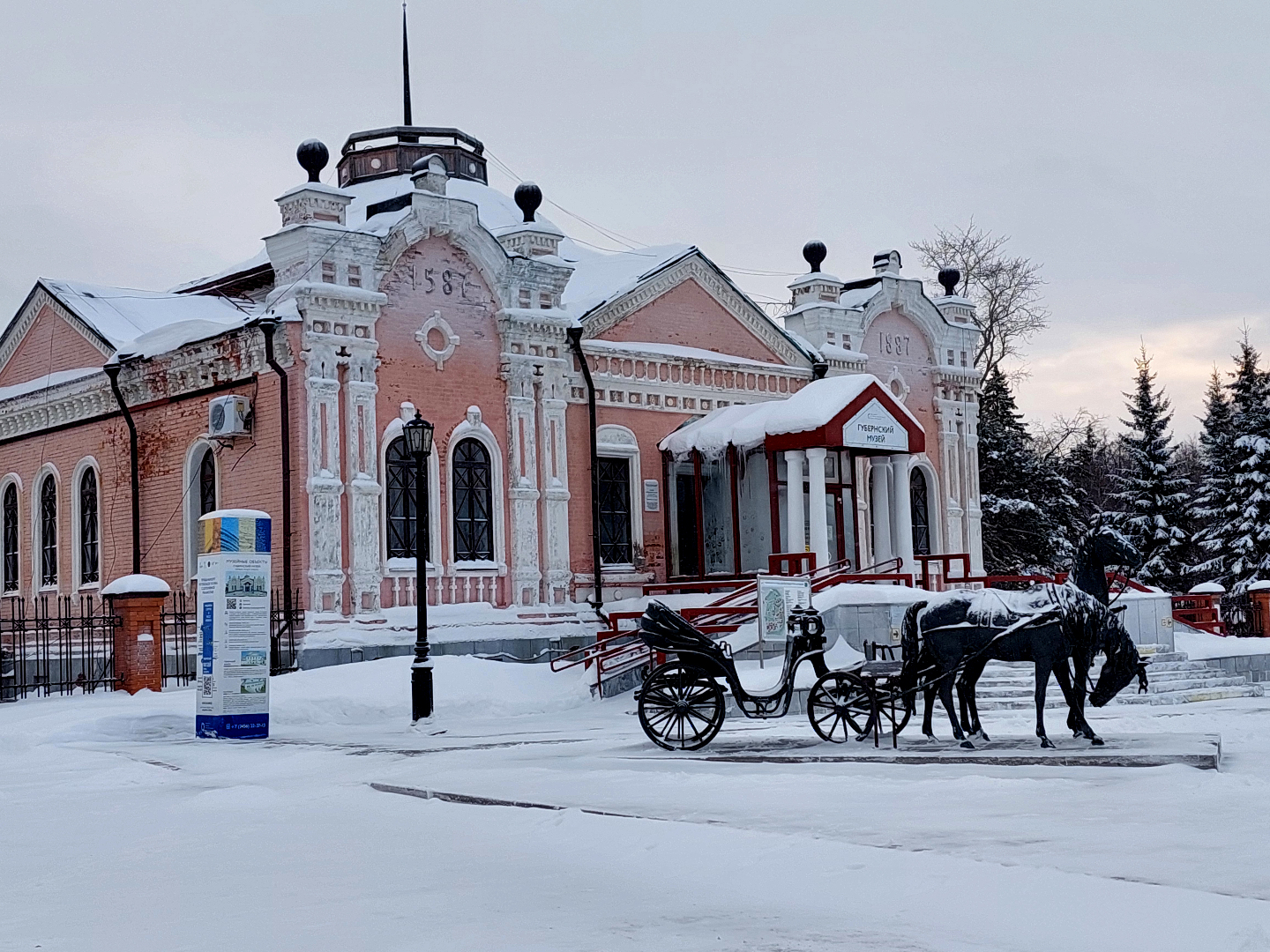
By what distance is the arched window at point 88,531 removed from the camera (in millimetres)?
25703

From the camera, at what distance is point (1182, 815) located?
27.5 feet

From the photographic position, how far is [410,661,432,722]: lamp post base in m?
17.0

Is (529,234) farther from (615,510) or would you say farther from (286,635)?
(286,635)

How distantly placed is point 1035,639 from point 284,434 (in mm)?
12646

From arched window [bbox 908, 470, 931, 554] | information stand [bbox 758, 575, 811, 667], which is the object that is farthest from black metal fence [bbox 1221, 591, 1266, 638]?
information stand [bbox 758, 575, 811, 667]

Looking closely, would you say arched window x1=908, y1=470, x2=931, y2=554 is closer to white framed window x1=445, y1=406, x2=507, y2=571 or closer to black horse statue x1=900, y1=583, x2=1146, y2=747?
white framed window x1=445, y1=406, x2=507, y2=571

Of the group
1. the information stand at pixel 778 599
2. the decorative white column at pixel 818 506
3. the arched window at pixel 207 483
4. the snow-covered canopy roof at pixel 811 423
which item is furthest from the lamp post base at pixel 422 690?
the snow-covered canopy roof at pixel 811 423

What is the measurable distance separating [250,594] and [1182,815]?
34.8 feet

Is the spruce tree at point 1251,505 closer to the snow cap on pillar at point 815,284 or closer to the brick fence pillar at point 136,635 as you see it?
the snow cap on pillar at point 815,284

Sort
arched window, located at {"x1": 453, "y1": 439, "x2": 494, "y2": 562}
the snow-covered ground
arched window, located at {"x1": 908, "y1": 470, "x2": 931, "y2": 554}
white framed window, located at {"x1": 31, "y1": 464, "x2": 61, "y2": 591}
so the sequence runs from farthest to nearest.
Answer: arched window, located at {"x1": 908, "y1": 470, "x2": 931, "y2": 554}, white framed window, located at {"x1": 31, "y1": 464, "x2": 61, "y2": 591}, arched window, located at {"x1": 453, "y1": 439, "x2": 494, "y2": 562}, the snow-covered ground

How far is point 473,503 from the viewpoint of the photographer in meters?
23.6

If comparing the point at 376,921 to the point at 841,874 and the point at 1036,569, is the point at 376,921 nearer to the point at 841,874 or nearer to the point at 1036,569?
the point at 841,874

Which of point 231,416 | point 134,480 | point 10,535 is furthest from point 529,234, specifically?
point 10,535

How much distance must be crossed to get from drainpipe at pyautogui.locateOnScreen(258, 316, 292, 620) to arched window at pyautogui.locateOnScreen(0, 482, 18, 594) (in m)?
8.78
